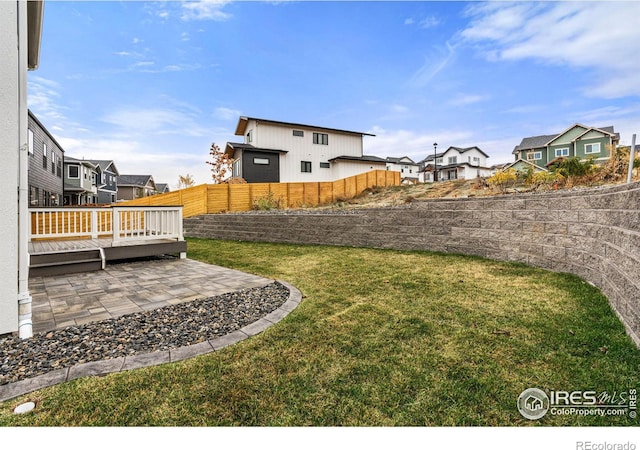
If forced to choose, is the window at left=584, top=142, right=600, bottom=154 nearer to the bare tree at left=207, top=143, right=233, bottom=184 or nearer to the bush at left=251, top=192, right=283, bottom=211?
the bush at left=251, top=192, right=283, bottom=211

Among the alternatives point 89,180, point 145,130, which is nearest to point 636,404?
point 145,130

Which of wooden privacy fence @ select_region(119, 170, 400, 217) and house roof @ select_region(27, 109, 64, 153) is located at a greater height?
house roof @ select_region(27, 109, 64, 153)

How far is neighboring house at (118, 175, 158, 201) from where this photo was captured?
44.6 metres

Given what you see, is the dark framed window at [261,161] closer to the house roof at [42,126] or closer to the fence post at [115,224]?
the house roof at [42,126]

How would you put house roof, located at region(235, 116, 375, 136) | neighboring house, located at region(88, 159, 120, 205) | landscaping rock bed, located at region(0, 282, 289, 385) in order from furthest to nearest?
1. neighboring house, located at region(88, 159, 120, 205)
2. house roof, located at region(235, 116, 375, 136)
3. landscaping rock bed, located at region(0, 282, 289, 385)

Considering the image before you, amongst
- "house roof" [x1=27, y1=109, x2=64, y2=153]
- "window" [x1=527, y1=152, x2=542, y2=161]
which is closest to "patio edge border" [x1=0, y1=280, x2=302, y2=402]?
"house roof" [x1=27, y1=109, x2=64, y2=153]

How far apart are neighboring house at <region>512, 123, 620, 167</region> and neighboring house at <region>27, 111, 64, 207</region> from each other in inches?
1429

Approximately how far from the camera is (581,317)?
111 inches

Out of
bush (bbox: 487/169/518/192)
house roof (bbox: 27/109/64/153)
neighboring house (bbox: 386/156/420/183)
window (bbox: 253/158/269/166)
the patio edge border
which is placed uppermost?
neighboring house (bbox: 386/156/420/183)

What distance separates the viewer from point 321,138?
23.1 meters

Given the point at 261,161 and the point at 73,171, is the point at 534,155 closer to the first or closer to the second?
the point at 261,161

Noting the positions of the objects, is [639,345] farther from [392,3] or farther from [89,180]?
[89,180]

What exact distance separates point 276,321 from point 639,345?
118 inches

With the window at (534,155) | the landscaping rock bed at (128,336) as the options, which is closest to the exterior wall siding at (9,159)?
the landscaping rock bed at (128,336)
